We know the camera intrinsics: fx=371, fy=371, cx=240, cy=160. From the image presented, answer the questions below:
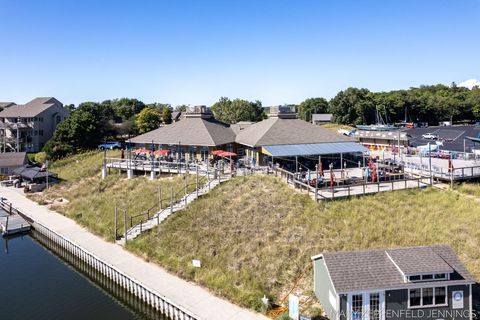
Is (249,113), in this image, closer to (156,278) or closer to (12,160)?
(12,160)

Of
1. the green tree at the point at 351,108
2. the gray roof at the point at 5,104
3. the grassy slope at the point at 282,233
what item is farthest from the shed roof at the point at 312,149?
the gray roof at the point at 5,104

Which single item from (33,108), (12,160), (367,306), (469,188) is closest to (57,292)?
(367,306)

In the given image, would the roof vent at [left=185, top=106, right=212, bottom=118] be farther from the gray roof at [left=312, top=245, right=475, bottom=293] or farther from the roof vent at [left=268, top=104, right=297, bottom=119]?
the gray roof at [left=312, top=245, right=475, bottom=293]

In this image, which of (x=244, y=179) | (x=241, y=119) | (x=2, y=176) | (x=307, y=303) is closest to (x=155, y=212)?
(x=244, y=179)

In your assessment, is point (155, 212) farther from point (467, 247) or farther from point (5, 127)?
point (5, 127)

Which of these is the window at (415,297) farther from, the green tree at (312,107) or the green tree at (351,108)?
the green tree at (312,107)
